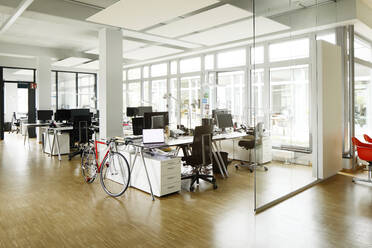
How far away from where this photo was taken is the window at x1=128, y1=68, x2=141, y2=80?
12.7 metres

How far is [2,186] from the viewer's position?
4.77m

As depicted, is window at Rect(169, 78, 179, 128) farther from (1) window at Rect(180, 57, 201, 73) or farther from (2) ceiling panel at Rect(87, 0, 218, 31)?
(2) ceiling panel at Rect(87, 0, 218, 31)

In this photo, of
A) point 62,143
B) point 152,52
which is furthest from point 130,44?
point 62,143

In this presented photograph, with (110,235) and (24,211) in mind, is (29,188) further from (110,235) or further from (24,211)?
(110,235)

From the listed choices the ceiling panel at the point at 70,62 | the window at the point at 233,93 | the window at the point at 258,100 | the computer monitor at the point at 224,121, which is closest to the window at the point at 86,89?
the ceiling panel at the point at 70,62

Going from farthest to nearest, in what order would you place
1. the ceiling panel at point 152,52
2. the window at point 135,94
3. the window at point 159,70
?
the window at point 135,94
the window at point 159,70
the ceiling panel at point 152,52

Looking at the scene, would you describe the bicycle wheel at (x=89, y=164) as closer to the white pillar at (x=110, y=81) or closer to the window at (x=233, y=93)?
the white pillar at (x=110, y=81)

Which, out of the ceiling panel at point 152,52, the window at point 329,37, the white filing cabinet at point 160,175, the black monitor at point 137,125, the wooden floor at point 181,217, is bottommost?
the wooden floor at point 181,217

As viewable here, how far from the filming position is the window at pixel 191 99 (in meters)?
9.84

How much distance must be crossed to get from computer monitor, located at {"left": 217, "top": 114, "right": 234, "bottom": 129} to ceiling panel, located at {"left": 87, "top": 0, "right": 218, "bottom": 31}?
2.40 metres

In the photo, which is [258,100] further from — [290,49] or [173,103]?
[173,103]

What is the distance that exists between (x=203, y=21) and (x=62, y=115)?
5.23 meters

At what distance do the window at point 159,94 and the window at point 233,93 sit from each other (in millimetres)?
3023

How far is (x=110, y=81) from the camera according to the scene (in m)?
6.17
